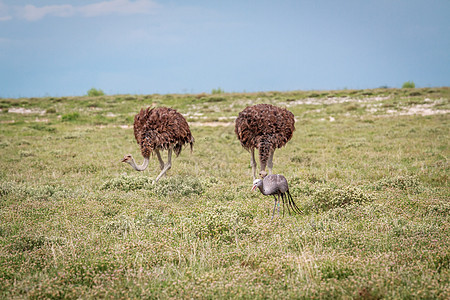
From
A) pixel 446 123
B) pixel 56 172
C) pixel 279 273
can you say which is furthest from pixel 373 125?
pixel 279 273

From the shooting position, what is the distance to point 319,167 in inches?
469

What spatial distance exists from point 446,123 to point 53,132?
23950 mm

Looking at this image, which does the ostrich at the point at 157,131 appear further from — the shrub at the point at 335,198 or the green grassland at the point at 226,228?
the shrub at the point at 335,198

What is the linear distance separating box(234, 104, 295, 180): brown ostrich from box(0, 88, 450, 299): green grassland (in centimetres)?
109

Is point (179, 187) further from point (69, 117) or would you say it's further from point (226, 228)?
point (69, 117)

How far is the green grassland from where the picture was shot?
4.23 metres

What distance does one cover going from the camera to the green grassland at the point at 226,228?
4227 millimetres

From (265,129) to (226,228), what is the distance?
13.5 feet

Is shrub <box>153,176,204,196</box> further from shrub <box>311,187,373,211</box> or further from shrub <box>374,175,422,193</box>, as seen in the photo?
shrub <box>374,175,422,193</box>

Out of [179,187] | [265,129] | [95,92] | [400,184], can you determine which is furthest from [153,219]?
[95,92]

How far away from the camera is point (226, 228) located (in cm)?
602

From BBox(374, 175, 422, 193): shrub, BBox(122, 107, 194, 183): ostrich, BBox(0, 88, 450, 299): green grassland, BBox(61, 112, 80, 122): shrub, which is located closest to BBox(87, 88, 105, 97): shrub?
BBox(61, 112, 80, 122): shrub

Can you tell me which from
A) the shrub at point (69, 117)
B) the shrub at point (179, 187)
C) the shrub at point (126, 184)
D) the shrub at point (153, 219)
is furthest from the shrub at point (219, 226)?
the shrub at point (69, 117)

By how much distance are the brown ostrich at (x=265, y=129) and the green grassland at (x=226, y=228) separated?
109cm
